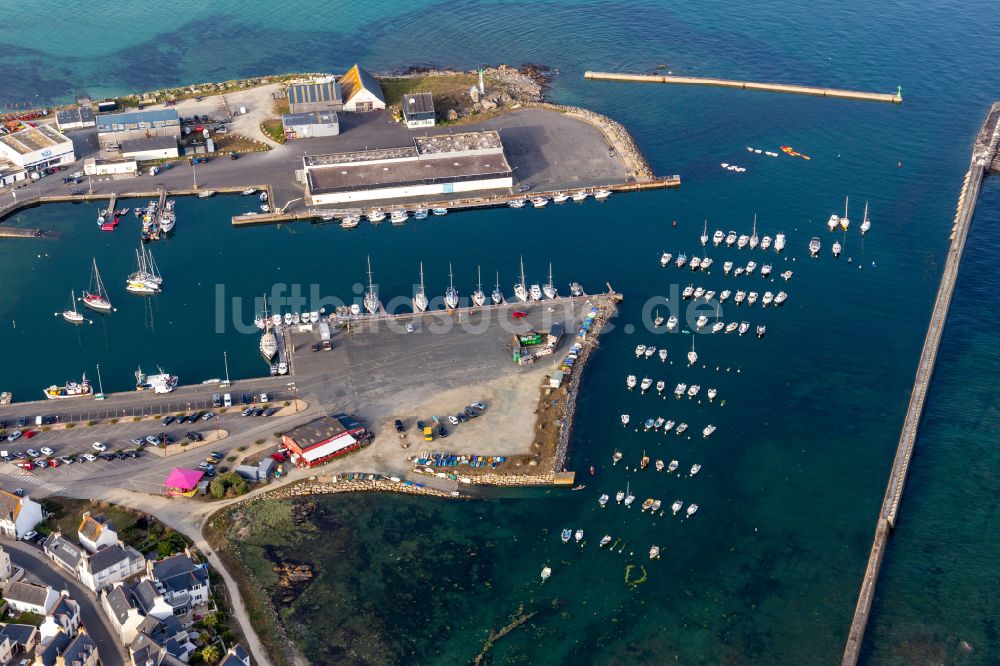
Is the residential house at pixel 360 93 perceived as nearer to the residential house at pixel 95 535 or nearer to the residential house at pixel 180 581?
the residential house at pixel 95 535

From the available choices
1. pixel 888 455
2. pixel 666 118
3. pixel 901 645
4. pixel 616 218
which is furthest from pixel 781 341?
pixel 666 118

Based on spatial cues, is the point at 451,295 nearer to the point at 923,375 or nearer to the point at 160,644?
the point at 923,375

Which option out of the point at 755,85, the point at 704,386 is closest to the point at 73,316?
the point at 704,386

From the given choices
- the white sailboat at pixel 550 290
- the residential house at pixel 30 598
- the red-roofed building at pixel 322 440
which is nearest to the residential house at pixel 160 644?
the residential house at pixel 30 598

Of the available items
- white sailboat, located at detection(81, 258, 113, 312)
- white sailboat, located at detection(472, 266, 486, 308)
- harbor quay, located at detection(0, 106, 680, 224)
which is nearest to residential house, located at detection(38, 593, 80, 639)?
white sailboat, located at detection(81, 258, 113, 312)

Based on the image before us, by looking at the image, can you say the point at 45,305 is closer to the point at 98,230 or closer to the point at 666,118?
the point at 98,230

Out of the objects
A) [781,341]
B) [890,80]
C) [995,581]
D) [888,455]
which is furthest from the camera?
[890,80]

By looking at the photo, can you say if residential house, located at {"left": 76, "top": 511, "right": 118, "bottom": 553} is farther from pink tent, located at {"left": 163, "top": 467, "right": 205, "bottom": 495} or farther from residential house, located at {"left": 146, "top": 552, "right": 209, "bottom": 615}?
pink tent, located at {"left": 163, "top": 467, "right": 205, "bottom": 495}
